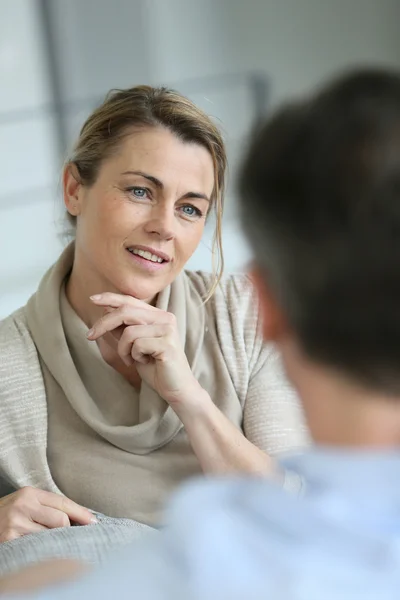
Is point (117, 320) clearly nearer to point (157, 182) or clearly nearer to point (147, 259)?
point (147, 259)

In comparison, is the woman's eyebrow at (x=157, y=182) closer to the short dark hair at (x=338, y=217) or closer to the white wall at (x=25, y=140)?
the short dark hair at (x=338, y=217)

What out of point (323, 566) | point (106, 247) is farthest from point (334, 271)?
point (106, 247)

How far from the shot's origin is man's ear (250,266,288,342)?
694 millimetres

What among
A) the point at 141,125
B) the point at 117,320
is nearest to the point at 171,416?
the point at 117,320

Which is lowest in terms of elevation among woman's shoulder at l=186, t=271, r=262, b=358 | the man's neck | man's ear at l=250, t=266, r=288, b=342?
woman's shoulder at l=186, t=271, r=262, b=358

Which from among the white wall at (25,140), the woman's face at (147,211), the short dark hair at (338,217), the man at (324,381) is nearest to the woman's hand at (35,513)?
the woman's face at (147,211)

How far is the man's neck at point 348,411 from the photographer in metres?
0.67

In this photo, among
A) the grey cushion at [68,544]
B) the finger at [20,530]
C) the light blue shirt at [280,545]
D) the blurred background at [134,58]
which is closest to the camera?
the light blue shirt at [280,545]

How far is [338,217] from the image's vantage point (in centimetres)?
62

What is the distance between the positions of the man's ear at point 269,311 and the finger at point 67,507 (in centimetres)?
98

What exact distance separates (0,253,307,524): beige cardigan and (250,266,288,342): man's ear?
3.44 feet

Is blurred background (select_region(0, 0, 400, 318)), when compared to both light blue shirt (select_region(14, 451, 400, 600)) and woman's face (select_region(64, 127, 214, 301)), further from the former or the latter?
light blue shirt (select_region(14, 451, 400, 600))

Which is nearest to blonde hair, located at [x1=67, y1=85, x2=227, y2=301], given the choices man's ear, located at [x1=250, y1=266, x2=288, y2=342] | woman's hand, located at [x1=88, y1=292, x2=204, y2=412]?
woman's hand, located at [x1=88, y1=292, x2=204, y2=412]

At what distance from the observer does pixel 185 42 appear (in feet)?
17.3
